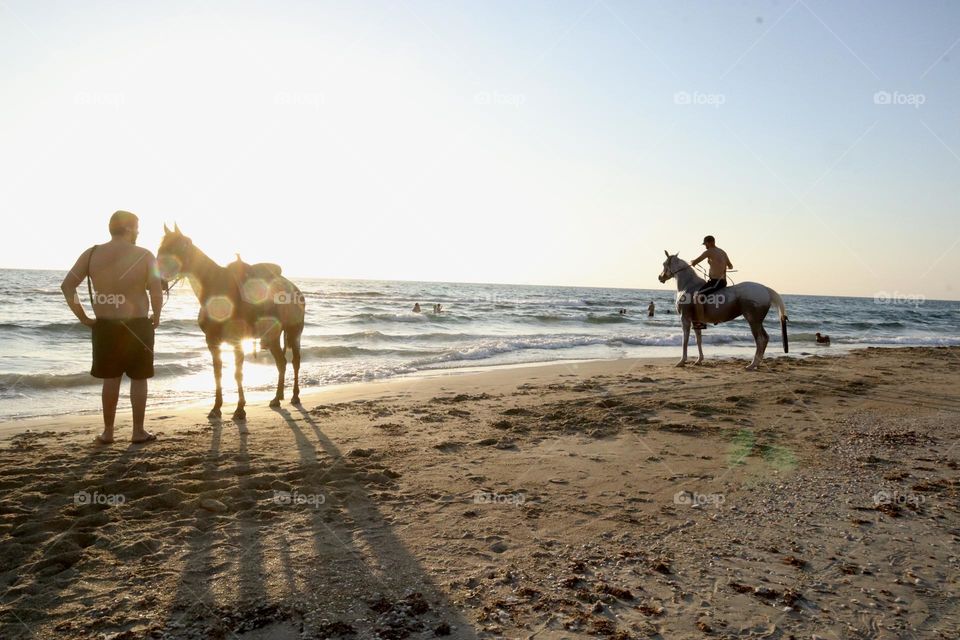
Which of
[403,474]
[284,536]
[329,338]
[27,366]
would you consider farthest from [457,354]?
[284,536]

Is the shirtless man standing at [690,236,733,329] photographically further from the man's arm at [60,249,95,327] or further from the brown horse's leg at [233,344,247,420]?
the man's arm at [60,249,95,327]

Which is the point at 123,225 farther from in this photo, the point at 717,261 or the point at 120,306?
the point at 717,261

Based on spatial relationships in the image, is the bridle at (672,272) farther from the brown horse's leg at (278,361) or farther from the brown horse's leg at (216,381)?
the brown horse's leg at (216,381)

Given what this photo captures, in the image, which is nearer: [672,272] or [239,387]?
[239,387]

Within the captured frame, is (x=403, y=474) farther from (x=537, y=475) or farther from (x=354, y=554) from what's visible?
(x=354, y=554)

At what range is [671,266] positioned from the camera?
13.8 m

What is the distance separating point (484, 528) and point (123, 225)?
4.61 meters

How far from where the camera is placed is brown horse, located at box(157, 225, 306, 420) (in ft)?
21.9

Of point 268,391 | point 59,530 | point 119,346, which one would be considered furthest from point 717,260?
point 59,530

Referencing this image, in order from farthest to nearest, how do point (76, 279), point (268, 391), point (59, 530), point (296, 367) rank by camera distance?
point (268, 391) → point (296, 367) → point (76, 279) → point (59, 530)

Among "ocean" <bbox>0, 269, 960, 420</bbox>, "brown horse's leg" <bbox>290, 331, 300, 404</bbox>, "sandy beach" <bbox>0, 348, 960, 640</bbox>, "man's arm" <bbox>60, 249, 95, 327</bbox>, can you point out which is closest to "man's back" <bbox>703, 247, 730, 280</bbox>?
"ocean" <bbox>0, 269, 960, 420</bbox>

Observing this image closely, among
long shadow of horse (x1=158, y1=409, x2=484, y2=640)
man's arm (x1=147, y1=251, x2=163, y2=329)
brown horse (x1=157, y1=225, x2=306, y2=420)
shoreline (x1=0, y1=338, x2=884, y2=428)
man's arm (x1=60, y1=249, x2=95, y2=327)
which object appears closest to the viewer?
long shadow of horse (x1=158, y1=409, x2=484, y2=640)

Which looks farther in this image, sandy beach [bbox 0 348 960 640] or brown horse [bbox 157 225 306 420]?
brown horse [bbox 157 225 306 420]

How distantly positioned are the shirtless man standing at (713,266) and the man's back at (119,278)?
36.2 ft
